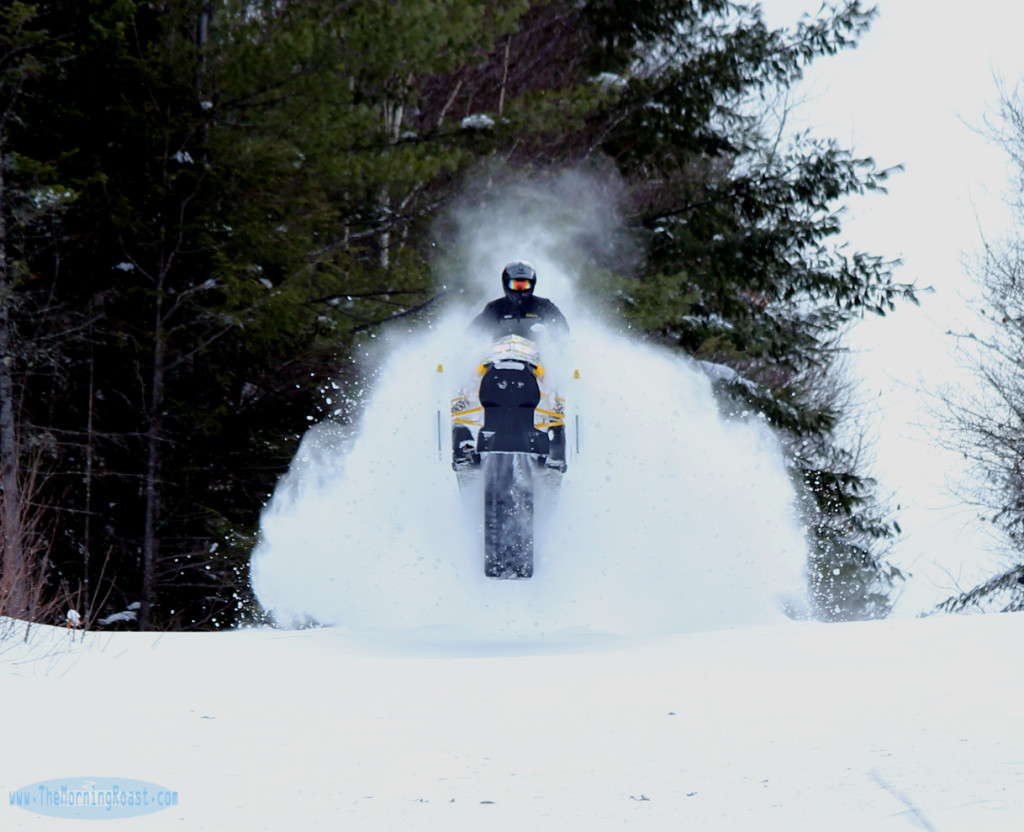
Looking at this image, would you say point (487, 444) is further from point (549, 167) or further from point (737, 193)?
point (737, 193)

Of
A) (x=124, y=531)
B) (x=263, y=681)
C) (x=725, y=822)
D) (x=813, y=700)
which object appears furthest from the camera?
(x=124, y=531)

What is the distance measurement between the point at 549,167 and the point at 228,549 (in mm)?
8282

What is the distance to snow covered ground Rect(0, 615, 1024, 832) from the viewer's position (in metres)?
5.28

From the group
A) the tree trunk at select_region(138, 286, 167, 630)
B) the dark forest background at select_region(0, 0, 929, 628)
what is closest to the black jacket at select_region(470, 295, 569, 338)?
the dark forest background at select_region(0, 0, 929, 628)

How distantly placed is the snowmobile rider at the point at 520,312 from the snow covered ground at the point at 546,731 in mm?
2381

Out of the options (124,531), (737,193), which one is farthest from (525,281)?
(737,193)

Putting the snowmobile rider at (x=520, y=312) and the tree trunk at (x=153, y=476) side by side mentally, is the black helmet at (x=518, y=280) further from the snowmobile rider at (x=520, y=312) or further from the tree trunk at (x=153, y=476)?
the tree trunk at (x=153, y=476)

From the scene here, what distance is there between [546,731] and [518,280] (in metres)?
4.22

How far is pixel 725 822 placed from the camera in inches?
202

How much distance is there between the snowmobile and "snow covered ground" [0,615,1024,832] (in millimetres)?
879

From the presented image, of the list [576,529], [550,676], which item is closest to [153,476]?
[576,529]

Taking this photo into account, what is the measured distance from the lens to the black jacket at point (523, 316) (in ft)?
33.3

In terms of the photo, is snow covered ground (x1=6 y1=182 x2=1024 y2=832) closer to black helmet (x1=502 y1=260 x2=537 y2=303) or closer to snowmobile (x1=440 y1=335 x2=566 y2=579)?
snowmobile (x1=440 y1=335 x2=566 y2=579)

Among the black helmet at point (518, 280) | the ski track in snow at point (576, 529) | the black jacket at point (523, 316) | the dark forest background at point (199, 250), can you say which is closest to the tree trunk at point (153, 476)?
the dark forest background at point (199, 250)
